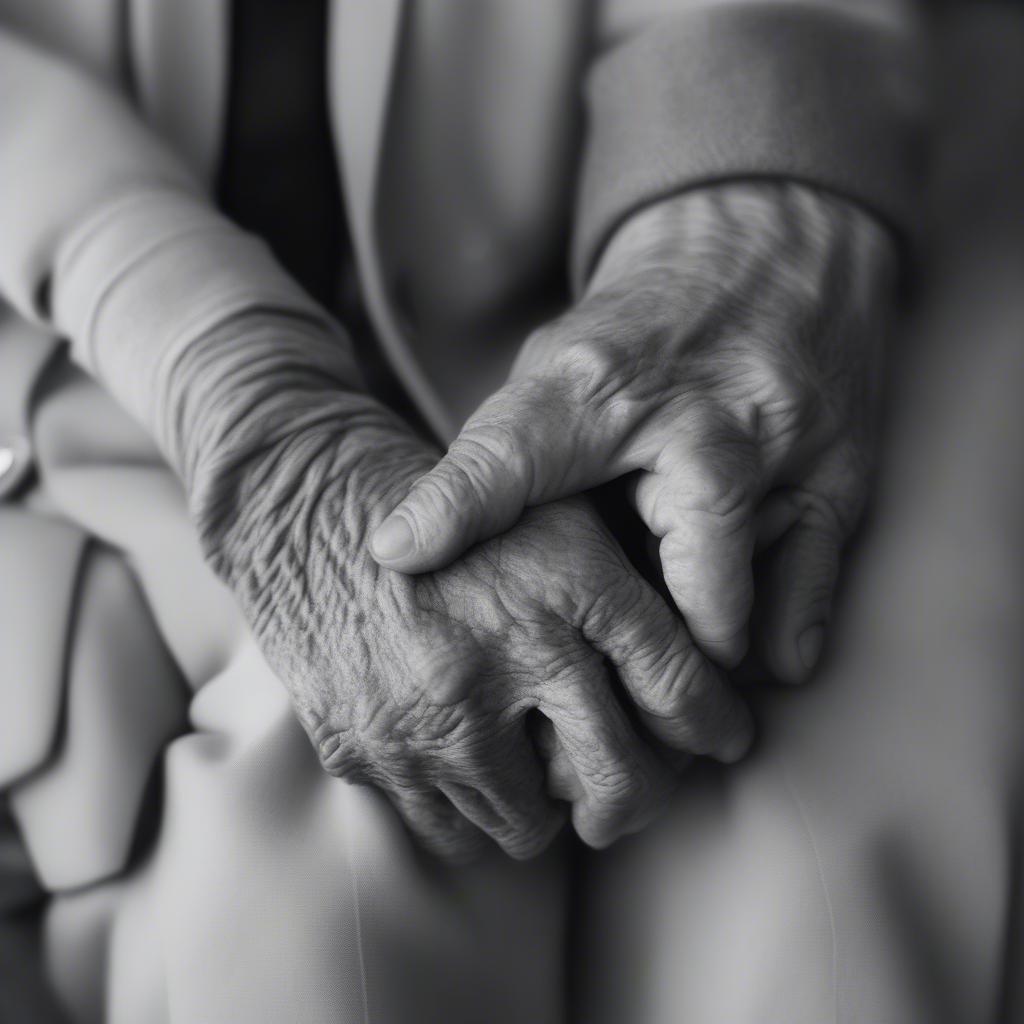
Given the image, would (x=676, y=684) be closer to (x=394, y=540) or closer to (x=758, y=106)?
(x=394, y=540)

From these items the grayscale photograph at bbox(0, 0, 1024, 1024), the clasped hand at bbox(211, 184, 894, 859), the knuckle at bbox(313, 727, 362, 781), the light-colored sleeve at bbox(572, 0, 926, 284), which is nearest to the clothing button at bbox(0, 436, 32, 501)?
the grayscale photograph at bbox(0, 0, 1024, 1024)

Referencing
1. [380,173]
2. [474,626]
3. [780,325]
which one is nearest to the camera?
[474,626]

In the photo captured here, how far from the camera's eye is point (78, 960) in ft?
2.04

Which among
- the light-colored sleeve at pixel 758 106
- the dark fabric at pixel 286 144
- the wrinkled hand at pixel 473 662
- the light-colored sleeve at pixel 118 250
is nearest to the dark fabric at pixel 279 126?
the dark fabric at pixel 286 144

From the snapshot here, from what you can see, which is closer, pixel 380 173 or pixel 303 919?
pixel 303 919

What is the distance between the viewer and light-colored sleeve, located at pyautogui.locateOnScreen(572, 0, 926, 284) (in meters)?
0.73

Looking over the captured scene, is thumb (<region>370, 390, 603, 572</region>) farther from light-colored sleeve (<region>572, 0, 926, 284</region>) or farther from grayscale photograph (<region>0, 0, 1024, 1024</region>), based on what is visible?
light-colored sleeve (<region>572, 0, 926, 284</region>)

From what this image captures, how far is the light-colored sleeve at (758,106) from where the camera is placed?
734 mm

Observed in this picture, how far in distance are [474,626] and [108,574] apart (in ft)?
0.90

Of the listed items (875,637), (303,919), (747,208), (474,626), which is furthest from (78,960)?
(747,208)

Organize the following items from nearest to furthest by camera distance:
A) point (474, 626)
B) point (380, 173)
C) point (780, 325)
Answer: point (474, 626) → point (780, 325) → point (380, 173)

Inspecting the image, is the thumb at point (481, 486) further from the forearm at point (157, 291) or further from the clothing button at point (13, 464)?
the clothing button at point (13, 464)

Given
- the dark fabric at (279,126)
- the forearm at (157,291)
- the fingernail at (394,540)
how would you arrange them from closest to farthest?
the fingernail at (394,540)
the forearm at (157,291)
the dark fabric at (279,126)

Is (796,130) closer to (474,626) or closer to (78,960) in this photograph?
(474,626)
